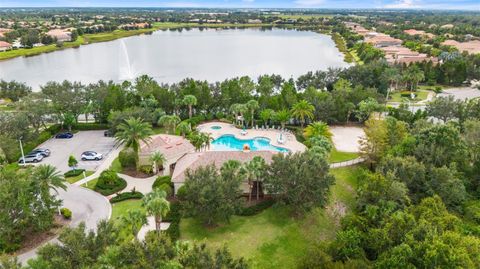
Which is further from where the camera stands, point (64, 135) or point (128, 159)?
point (64, 135)

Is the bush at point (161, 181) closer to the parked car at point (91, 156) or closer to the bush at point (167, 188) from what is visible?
the bush at point (167, 188)

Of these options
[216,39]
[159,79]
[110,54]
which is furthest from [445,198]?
[216,39]

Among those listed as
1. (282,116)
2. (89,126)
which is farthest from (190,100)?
(89,126)

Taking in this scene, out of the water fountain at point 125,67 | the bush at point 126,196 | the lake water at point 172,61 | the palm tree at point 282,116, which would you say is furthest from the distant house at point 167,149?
the water fountain at point 125,67

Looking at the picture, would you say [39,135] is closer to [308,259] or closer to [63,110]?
[63,110]

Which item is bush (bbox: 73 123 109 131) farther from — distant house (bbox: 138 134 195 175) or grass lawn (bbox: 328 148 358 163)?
grass lawn (bbox: 328 148 358 163)

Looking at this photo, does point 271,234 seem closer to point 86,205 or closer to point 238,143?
point 86,205
